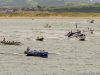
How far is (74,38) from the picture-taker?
110m

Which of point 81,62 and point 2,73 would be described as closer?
point 2,73

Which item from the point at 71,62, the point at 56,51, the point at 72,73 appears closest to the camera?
the point at 72,73

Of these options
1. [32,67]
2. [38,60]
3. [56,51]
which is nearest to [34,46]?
[56,51]

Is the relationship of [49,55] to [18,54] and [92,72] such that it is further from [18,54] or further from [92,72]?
[92,72]

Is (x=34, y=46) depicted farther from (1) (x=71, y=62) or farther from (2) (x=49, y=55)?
(1) (x=71, y=62)

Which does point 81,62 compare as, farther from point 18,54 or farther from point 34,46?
point 34,46

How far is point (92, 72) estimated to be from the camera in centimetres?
5959

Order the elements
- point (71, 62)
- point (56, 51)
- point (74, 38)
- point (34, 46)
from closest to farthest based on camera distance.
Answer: point (71, 62), point (56, 51), point (34, 46), point (74, 38)

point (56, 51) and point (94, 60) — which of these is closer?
point (94, 60)

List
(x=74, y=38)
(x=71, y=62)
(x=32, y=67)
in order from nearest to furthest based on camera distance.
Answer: (x=32, y=67) → (x=71, y=62) → (x=74, y=38)

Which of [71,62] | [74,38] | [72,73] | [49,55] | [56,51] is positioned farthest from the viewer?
[74,38]

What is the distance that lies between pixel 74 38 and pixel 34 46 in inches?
871

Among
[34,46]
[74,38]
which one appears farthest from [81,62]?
[74,38]

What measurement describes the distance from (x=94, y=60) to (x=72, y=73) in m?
11.5
